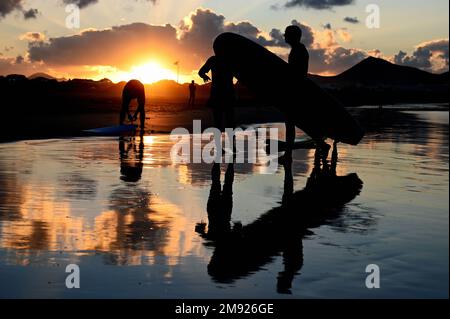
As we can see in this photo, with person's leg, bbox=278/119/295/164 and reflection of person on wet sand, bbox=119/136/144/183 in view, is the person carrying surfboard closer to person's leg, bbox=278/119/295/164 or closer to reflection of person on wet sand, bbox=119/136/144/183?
person's leg, bbox=278/119/295/164

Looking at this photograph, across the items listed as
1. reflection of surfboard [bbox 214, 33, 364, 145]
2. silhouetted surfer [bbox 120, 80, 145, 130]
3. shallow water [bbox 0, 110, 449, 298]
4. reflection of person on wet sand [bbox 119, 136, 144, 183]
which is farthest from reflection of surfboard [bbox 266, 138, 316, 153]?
silhouetted surfer [bbox 120, 80, 145, 130]

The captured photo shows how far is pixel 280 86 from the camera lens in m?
13.9

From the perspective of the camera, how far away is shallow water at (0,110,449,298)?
17.7 feet

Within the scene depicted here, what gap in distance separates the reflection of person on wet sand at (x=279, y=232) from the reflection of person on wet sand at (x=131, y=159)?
2481mm

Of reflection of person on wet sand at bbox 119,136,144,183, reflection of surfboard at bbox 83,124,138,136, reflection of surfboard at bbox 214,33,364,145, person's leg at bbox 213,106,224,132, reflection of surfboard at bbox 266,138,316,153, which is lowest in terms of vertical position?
reflection of person on wet sand at bbox 119,136,144,183

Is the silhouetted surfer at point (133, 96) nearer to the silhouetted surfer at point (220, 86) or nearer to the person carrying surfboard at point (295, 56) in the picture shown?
the silhouetted surfer at point (220, 86)

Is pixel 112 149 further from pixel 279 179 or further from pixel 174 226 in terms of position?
pixel 174 226

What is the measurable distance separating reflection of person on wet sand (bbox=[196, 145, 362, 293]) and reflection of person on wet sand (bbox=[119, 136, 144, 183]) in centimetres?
248

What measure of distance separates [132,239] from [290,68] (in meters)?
7.72

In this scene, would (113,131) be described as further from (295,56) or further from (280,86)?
(295,56)

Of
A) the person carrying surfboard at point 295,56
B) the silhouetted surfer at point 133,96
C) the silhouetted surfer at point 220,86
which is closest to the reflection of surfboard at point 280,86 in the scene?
the person carrying surfboard at point 295,56

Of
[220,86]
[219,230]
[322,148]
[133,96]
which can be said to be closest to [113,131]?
[133,96]

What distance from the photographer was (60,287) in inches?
205
